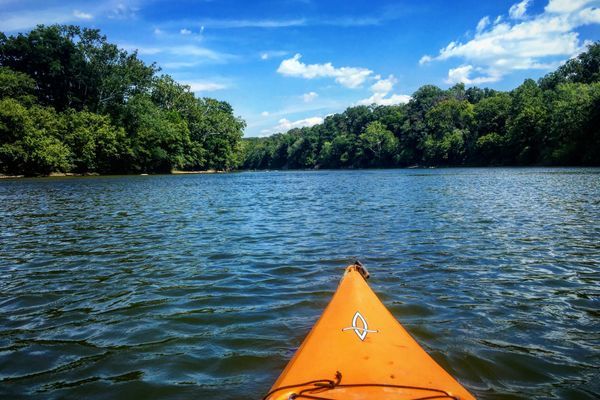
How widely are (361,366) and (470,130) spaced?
4002 inches

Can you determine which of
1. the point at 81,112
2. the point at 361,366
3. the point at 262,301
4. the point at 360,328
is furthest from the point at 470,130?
the point at 361,366

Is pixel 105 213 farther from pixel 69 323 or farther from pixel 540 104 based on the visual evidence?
pixel 540 104

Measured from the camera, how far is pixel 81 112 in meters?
62.9

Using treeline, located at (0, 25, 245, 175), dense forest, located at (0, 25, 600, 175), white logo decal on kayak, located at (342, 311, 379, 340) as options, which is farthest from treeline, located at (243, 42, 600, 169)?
white logo decal on kayak, located at (342, 311, 379, 340)

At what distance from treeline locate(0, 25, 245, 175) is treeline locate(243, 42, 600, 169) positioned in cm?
5742

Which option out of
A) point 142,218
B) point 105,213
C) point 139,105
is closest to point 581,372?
point 142,218

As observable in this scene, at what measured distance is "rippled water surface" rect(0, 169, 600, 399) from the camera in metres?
4.03

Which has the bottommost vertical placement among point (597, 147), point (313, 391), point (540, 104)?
point (313, 391)

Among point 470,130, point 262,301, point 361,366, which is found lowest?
point 262,301

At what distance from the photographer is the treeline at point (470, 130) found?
2501 inches

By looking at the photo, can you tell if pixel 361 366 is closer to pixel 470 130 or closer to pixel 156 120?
pixel 156 120

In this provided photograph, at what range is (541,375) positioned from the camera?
397 centimetres

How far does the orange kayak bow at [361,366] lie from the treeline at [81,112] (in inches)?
2181

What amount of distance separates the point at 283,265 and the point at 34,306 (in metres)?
4.24
